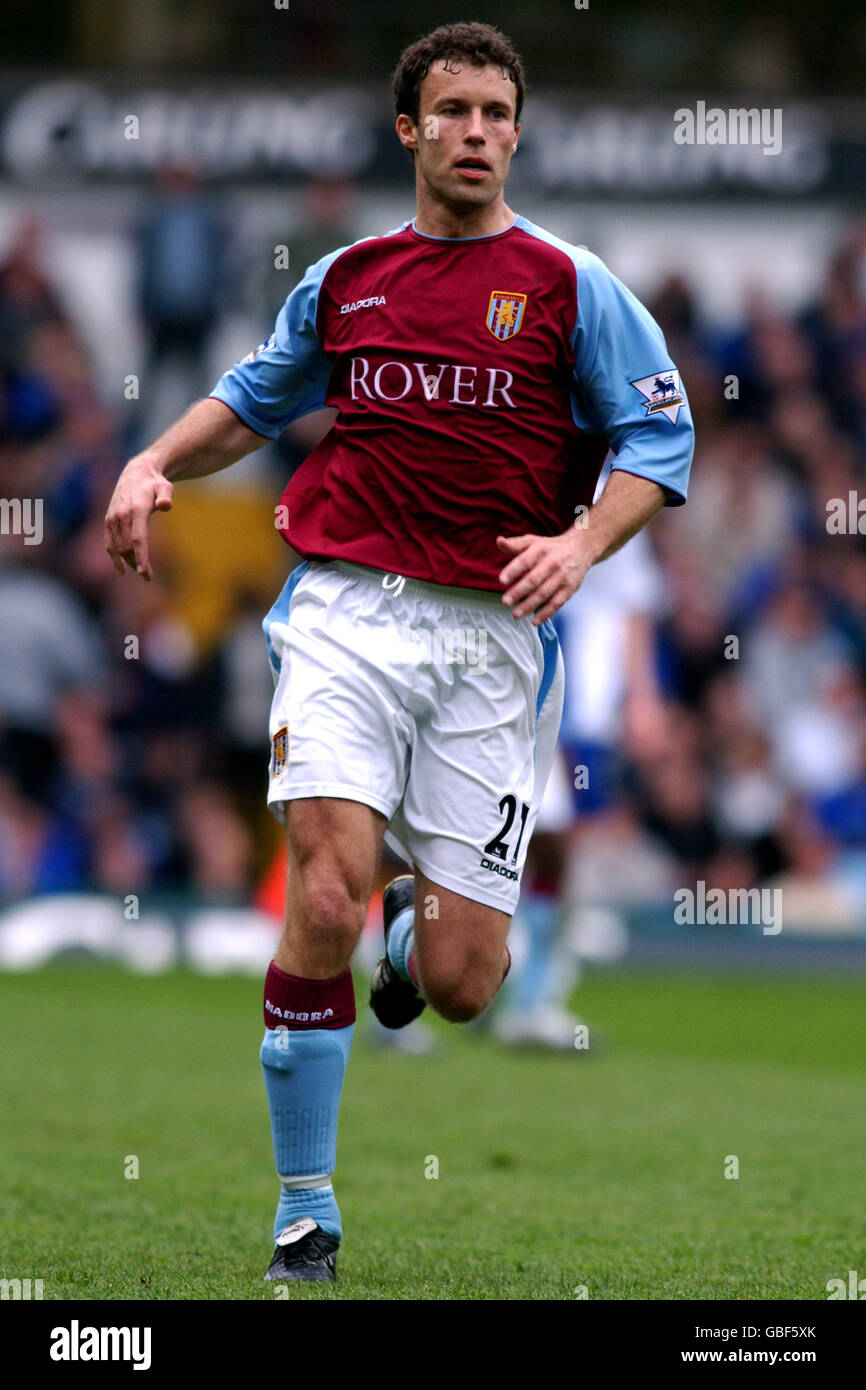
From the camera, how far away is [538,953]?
9.56m

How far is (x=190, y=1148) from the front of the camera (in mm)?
6465

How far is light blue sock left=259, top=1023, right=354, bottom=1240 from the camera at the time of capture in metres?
4.64

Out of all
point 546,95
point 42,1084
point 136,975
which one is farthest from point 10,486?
point 42,1084

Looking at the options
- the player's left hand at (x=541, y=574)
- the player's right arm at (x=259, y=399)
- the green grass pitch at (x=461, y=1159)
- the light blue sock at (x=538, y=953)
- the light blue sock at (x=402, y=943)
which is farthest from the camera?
the light blue sock at (x=538, y=953)

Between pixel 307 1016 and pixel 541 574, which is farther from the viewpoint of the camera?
pixel 307 1016

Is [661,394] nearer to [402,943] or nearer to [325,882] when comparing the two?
[325,882]

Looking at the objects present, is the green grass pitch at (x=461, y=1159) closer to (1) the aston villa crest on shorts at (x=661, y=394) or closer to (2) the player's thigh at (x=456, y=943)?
(2) the player's thigh at (x=456, y=943)

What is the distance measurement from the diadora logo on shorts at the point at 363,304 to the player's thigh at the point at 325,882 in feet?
3.92

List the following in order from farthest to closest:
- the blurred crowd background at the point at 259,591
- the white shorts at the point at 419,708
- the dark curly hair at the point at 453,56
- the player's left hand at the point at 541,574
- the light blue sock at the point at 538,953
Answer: the blurred crowd background at the point at 259,591 < the light blue sock at the point at 538,953 < the dark curly hair at the point at 453,56 < the white shorts at the point at 419,708 < the player's left hand at the point at 541,574

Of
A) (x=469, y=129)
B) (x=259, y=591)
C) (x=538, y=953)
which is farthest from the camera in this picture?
(x=259, y=591)

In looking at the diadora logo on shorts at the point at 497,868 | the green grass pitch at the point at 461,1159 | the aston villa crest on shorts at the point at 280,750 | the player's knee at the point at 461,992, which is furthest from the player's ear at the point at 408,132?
the green grass pitch at the point at 461,1159

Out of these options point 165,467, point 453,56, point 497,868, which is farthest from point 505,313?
point 497,868

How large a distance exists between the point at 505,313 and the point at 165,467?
890 mm

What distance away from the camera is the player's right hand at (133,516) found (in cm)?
471
